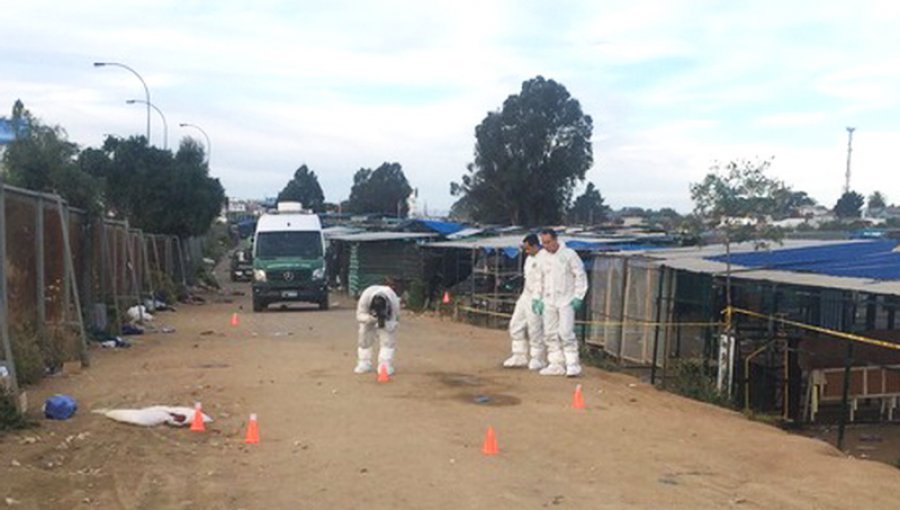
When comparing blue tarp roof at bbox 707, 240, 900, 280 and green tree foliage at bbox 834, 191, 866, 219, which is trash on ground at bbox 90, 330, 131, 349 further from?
green tree foliage at bbox 834, 191, 866, 219

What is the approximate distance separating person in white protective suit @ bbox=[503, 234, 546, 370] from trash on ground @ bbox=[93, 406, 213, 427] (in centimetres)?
624

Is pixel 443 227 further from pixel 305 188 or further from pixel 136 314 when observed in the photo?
pixel 305 188

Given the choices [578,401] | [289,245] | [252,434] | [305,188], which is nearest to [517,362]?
[578,401]

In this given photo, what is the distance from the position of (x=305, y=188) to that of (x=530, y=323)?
10470 cm

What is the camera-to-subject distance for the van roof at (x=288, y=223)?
2866 cm

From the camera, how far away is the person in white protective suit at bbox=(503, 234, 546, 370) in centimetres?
1473

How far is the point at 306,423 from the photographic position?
998 centimetres

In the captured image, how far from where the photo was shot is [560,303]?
47.0 feet

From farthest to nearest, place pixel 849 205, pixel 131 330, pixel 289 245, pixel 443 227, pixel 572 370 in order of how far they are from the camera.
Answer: pixel 849 205 → pixel 443 227 → pixel 289 245 → pixel 131 330 → pixel 572 370

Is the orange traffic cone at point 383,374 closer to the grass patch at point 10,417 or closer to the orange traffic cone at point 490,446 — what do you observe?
the orange traffic cone at point 490,446

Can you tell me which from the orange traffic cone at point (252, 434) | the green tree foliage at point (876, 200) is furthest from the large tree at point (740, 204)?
the green tree foliage at point (876, 200)

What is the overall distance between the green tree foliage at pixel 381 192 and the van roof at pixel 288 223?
75056 mm

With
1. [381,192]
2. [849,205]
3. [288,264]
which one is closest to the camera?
[288,264]

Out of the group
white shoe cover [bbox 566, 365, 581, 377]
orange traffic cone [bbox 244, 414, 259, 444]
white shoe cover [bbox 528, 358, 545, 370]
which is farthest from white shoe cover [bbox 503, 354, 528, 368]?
orange traffic cone [bbox 244, 414, 259, 444]
